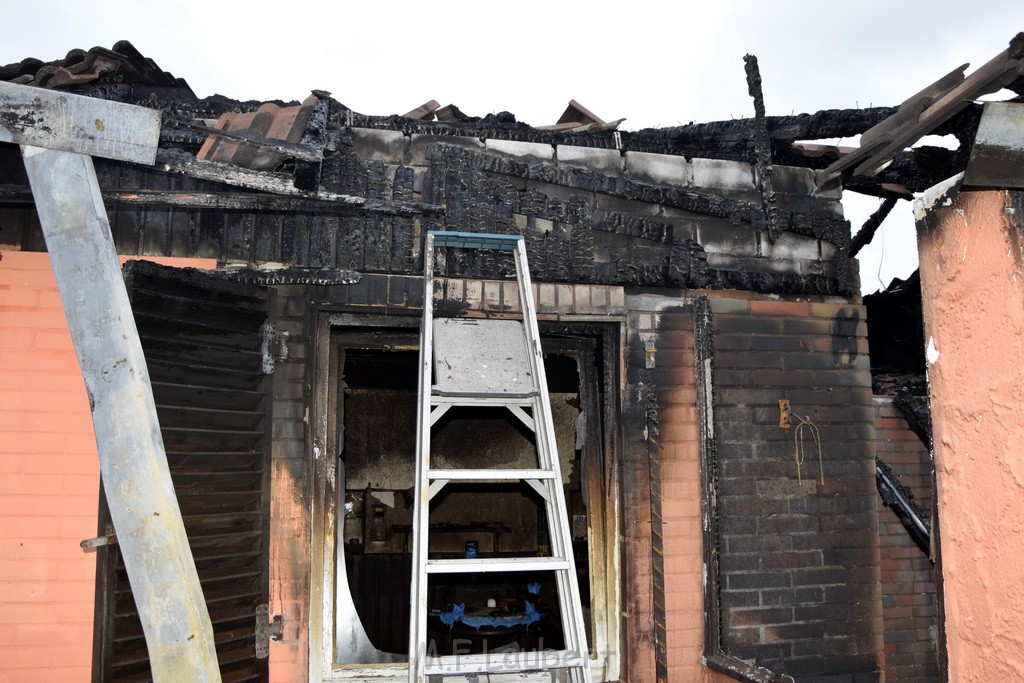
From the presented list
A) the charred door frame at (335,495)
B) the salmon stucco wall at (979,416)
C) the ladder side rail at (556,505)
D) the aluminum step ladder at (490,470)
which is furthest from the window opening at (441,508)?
the salmon stucco wall at (979,416)

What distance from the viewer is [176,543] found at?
240 centimetres

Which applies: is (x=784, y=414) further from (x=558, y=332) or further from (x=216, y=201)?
(x=216, y=201)

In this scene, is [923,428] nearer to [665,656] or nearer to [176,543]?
[665,656]

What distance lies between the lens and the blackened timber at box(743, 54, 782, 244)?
4.67 m

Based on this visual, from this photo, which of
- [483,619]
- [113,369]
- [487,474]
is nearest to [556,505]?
[487,474]

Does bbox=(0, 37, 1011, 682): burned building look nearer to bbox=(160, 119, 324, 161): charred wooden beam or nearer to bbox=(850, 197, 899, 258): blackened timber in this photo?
bbox=(160, 119, 324, 161): charred wooden beam

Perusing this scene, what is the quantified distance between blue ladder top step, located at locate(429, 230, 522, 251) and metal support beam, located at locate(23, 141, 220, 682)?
1604 mm

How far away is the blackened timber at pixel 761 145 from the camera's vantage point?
4.67 m

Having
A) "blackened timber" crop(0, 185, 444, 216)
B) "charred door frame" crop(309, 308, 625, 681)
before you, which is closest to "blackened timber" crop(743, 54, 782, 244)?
"charred door frame" crop(309, 308, 625, 681)

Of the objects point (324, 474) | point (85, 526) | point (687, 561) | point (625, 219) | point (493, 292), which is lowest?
point (687, 561)

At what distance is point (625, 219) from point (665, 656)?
2.50 m

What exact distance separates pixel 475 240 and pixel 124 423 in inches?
77.5

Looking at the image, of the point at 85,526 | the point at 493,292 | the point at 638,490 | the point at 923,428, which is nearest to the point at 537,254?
the point at 493,292

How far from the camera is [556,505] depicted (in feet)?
9.82
